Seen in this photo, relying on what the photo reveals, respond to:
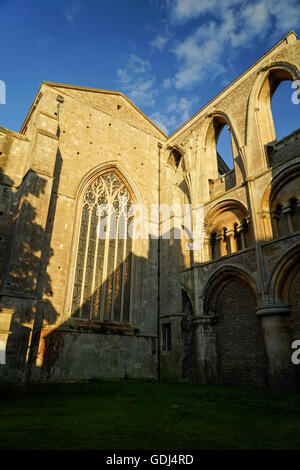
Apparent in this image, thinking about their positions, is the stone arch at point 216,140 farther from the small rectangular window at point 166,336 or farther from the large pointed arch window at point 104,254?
the small rectangular window at point 166,336

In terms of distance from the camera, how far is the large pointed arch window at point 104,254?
12484 millimetres

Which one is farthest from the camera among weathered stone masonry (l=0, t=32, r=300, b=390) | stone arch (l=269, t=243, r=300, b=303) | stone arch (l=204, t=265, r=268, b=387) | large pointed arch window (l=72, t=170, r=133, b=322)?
large pointed arch window (l=72, t=170, r=133, b=322)

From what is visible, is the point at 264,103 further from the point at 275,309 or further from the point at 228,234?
the point at 275,309

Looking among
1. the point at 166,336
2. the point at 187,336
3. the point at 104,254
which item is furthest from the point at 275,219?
the point at 104,254

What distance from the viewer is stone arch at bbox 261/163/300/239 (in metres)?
10.4

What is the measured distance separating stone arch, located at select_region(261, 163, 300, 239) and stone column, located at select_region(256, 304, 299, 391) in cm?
265

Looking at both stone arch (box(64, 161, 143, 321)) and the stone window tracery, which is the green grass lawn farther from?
the stone window tracery

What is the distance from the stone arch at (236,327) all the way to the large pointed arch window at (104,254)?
3981 mm

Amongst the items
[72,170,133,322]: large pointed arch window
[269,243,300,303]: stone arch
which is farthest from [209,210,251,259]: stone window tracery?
[72,170,133,322]: large pointed arch window

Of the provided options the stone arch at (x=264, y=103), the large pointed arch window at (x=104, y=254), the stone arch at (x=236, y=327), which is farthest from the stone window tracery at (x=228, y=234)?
the large pointed arch window at (x=104, y=254)

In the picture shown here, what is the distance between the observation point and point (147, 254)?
15016mm

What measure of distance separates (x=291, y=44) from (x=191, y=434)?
13.9m

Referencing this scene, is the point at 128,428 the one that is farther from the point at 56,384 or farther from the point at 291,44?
the point at 291,44

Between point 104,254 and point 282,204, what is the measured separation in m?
7.65
